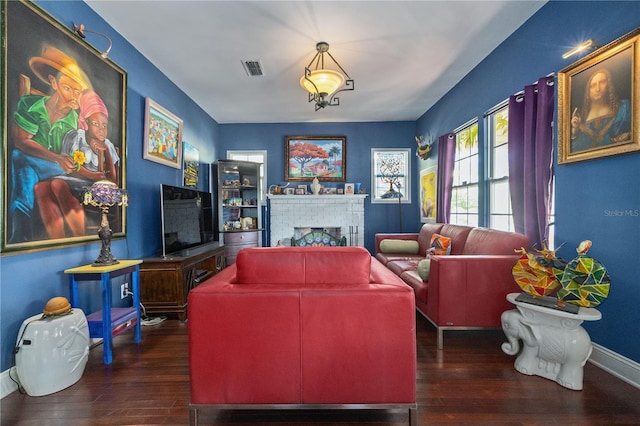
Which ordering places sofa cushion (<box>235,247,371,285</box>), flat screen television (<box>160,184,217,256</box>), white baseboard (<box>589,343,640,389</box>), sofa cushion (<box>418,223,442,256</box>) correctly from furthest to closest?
sofa cushion (<box>418,223,442,256</box>) < flat screen television (<box>160,184,217,256</box>) < white baseboard (<box>589,343,640,389</box>) < sofa cushion (<box>235,247,371,285</box>)

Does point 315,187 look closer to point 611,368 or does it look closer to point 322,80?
point 322,80

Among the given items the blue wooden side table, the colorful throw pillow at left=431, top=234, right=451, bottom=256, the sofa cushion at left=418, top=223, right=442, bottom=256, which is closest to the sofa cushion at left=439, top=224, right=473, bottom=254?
the colorful throw pillow at left=431, top=234, right=451, bottom=256

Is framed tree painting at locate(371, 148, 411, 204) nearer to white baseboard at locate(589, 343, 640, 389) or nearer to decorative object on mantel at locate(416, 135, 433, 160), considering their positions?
decorative object on mantel at locate(416, 135, 433, 160)

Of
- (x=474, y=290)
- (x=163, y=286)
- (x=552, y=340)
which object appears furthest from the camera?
(x=163, y=286)

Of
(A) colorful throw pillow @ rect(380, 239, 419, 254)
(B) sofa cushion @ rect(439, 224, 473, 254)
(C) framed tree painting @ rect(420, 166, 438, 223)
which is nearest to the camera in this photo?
(B) sofa cushion @ rect(439, 224, 473, 254)

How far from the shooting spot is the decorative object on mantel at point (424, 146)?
509 cm

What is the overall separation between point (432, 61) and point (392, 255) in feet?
8.75

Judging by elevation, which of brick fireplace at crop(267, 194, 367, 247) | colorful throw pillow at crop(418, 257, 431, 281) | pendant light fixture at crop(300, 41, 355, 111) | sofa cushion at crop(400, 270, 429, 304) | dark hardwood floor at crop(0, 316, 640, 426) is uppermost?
pendant light fixture at crop(300, 41, 355, 111)

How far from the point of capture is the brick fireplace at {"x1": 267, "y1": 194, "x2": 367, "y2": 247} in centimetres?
573

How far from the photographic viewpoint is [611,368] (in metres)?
1.94

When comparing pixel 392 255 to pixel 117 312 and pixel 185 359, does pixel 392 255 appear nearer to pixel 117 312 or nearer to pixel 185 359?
pixel 185 359

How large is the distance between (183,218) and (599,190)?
4033 mm

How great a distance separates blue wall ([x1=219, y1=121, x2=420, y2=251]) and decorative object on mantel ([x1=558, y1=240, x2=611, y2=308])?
4071 mm

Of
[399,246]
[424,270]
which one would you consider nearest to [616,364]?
[424,270]
